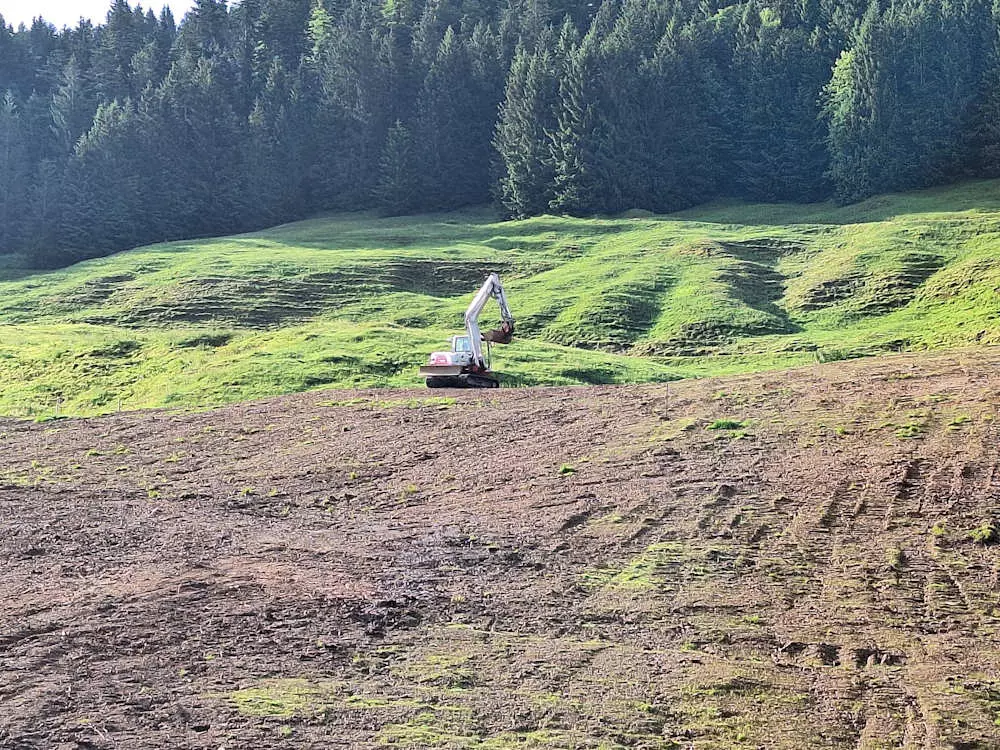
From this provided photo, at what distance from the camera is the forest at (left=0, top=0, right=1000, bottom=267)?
71.1 meters

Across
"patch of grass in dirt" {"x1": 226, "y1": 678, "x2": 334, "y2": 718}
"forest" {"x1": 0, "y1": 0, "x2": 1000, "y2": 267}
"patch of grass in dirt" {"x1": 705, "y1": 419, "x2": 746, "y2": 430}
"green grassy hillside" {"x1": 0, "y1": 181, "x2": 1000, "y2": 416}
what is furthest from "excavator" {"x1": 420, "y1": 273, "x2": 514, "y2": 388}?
"forest" {"x1": 0, "y1": 0, "x2": 1000, "y2": 267}

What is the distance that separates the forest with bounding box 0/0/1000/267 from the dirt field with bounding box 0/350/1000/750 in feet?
178

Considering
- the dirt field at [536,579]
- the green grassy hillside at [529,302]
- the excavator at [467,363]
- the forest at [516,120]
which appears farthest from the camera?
the forest at [516,120]

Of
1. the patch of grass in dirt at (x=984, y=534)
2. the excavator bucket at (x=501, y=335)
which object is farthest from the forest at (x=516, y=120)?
the patch of grass in dirt at (x=984, y=534)

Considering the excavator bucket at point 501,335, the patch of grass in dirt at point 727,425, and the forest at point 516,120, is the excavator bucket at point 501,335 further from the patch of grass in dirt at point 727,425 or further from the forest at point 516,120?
the forest at point 516,120

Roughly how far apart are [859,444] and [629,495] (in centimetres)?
396

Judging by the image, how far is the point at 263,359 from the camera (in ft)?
106

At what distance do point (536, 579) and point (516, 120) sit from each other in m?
71.3

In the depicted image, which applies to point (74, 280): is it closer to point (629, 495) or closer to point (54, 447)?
point (54, 447)

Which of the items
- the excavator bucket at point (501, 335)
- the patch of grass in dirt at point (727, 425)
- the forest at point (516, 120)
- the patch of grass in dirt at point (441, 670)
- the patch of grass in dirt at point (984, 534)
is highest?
the forest at point (516, 120)

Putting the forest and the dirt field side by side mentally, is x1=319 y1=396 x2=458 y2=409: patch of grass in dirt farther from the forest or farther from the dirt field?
the forest

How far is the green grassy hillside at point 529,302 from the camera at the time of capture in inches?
1273

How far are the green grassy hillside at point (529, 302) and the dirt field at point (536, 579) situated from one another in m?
9.87

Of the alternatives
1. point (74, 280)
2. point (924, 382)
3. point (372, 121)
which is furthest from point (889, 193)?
point (924, 382)
